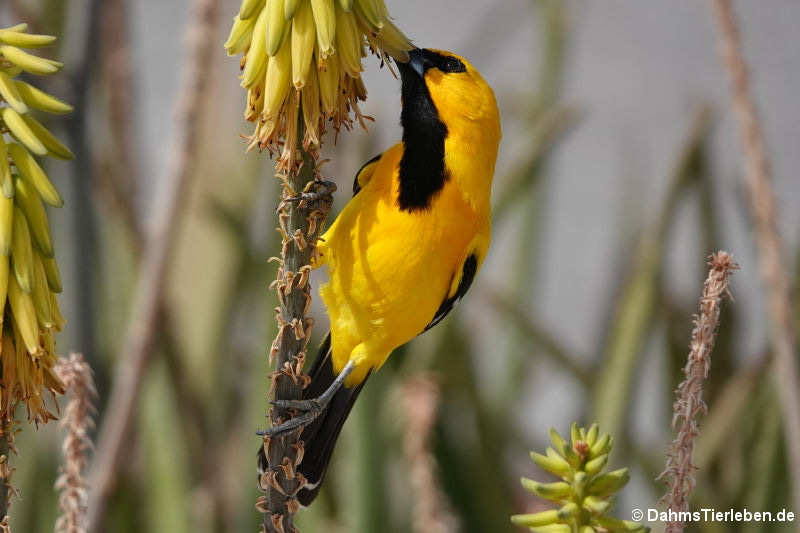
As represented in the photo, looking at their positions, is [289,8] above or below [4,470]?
above

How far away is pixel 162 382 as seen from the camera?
812 millimetres

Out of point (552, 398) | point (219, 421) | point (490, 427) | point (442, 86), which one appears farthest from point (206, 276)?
point (552, 398)

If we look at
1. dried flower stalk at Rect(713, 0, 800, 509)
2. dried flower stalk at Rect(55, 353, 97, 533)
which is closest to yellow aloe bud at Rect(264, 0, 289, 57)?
dried flower stalk at Rect(55, 353, 97, 533)

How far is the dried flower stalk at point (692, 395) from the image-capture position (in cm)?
25

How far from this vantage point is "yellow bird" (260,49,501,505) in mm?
409

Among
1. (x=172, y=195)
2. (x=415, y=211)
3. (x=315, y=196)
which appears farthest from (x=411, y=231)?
(x=172, y=195)

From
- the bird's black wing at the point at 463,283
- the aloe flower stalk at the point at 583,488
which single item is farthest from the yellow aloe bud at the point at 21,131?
the bird's black wing at the point at 463,283

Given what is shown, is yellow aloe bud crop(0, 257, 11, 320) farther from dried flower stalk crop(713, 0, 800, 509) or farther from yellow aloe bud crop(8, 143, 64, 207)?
dried flower stalk crop(713, 0, 800, 509)

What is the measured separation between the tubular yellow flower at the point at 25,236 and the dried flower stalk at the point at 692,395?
163mm

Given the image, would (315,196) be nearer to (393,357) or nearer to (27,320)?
(27,320)

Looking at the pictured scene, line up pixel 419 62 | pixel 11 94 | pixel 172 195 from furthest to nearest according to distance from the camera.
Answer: pixel 172 195
pixel 419 62
pixel 11 94

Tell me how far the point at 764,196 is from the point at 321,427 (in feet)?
0.80

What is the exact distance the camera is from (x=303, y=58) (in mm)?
270

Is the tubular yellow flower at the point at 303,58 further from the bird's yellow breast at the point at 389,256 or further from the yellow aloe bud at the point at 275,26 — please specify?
the bird's yellow breast at the point at 389,256
